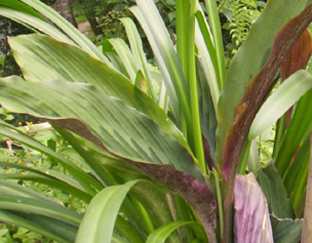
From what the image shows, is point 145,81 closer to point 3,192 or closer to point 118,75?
point 118,75

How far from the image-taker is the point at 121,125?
110cm

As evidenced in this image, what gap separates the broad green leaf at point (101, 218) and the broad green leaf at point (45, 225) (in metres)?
0.25

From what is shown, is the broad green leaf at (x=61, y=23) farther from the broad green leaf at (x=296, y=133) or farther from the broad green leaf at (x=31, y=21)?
the broad green leaf at (x=296, y=133)

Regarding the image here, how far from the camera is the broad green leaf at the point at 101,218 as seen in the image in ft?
2.65

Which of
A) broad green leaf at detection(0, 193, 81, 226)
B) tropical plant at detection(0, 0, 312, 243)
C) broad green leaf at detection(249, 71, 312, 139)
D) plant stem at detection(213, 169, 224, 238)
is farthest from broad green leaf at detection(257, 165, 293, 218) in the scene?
broad green leaf at detection(0, 193, 81, 226)

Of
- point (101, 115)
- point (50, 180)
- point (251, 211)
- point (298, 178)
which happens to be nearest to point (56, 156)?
point (50, 180)

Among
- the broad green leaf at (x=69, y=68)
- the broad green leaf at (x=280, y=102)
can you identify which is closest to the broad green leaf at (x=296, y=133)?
the broad green leaf at (x=280, y=102)

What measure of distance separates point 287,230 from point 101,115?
406 mm

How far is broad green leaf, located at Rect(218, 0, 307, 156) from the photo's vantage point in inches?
36.4

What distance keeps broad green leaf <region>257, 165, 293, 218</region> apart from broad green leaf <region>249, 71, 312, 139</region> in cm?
28

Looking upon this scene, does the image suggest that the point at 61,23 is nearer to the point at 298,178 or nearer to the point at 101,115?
the point at 101,115

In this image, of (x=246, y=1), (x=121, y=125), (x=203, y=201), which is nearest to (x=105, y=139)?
(x=121, y=125)

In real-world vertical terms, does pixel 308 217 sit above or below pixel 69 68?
below

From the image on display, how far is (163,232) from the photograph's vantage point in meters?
1.05
